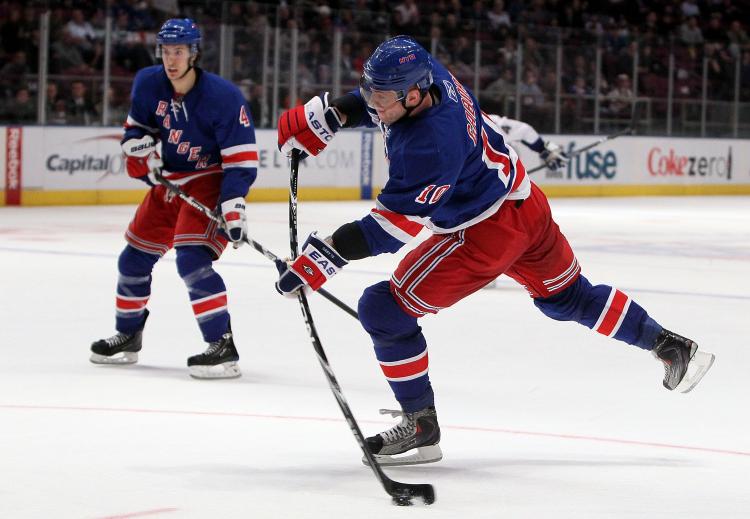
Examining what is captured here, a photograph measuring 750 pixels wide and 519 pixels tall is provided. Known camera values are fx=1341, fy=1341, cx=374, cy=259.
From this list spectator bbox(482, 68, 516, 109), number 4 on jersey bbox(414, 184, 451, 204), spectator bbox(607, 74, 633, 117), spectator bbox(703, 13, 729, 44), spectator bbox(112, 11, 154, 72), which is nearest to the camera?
number 4 on jersey bbox(414, 184, 451, 204)

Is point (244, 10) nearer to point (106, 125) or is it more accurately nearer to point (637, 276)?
point (106, 125)

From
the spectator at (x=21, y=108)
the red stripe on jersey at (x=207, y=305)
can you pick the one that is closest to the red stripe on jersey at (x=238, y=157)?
the red stripe on jersey at (x=207, y=305)

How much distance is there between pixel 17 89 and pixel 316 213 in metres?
3.13

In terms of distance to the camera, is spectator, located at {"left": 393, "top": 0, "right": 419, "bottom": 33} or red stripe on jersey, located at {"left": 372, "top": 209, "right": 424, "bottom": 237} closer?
red stripe on jersey, located at {"left": 372, "top": 209, "right": 424, "bottom": 237}

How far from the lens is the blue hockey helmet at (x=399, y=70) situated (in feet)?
11.1

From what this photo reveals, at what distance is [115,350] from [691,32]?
17.1 meters

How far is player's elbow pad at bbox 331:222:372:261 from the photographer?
346cm

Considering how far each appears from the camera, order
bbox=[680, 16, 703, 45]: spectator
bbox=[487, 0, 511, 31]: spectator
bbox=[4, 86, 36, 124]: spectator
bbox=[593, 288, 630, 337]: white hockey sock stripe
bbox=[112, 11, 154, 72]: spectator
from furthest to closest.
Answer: bbox=[680, 16, 703, 45]: spectator → bbox=[487, 0, 511, 31]: spectator → bbox=[112, 11, 154, 72]: spectator → bbox=[4, 86, 36, 124]: spectator → bbox=[593, 288, 630, 337]: white hockey sock stripe

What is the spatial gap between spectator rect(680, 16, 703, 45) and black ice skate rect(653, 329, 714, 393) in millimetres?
17219

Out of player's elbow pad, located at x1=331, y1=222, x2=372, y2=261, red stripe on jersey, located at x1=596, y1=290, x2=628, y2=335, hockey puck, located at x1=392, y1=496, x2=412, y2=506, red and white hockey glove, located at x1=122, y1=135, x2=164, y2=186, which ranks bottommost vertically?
hockey puck, located at x1=392, y1=496, x2=412, y2=506

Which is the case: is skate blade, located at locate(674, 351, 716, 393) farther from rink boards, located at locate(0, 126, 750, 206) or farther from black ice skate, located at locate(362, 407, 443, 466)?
rink boards, located at locate(0, 126, 750, 206)

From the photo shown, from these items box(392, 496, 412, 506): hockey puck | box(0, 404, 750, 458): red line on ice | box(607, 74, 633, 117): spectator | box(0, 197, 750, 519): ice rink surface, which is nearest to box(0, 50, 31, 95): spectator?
box(0, 197, 750, 519): ice rink surface

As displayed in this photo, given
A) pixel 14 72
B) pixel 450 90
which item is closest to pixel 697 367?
pixel 450 90

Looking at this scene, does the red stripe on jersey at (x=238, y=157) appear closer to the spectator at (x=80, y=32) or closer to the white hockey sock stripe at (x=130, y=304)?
the white hockey sock stripe at (x=130, y=304)
